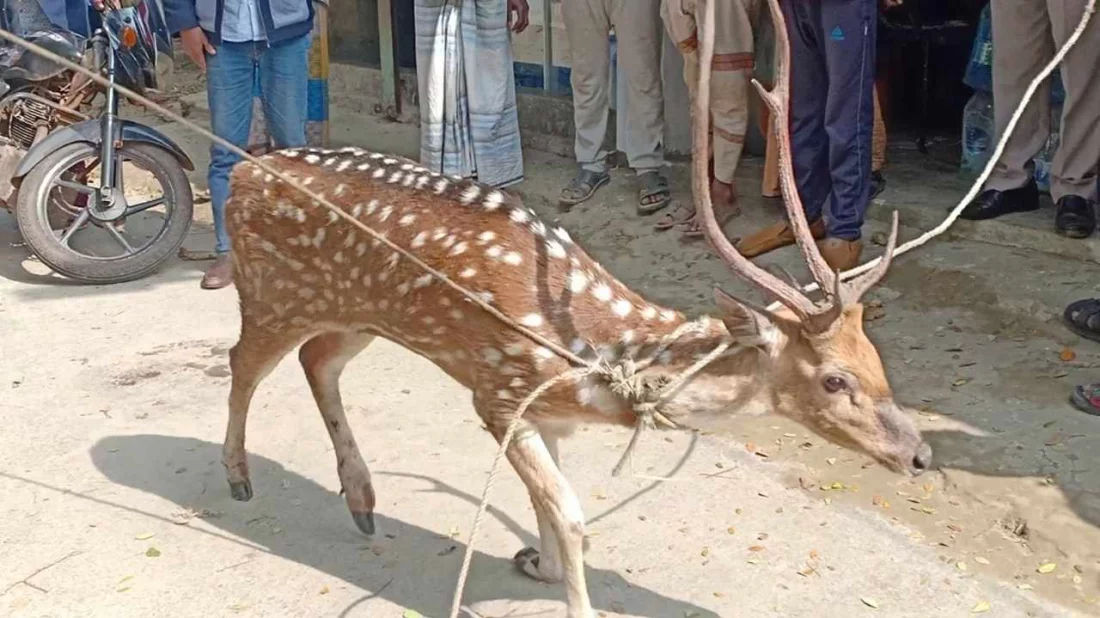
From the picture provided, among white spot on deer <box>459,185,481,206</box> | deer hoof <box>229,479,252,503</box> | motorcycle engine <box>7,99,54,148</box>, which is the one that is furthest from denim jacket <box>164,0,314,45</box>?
white spot on deer <box>459,185,481,206</box>

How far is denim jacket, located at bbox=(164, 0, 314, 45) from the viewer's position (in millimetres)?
5469

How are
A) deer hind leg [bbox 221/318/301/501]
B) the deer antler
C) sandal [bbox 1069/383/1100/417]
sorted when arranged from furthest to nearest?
sandal [bbox 1069/383/1100/417]
deer hind leg [bbox 221/318/301/501]
the deer antler

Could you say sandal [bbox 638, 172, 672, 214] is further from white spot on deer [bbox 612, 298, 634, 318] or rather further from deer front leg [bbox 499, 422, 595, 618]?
deer front leg [bbox 499, 422, 595, 618]

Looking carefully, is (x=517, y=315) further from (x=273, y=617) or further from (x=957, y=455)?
(x=957, y=455)

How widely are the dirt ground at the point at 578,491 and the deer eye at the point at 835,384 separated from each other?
78 centimetres

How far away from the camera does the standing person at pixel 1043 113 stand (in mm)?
5174

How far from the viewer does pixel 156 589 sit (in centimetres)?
351

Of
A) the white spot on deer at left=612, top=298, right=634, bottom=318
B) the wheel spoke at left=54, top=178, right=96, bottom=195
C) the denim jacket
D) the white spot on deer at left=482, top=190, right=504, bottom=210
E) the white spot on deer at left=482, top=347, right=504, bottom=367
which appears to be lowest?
the wheel spoke at left=54, top=178, right=96, bottom=195

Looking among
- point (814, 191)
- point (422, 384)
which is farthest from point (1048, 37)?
point (422, 384)

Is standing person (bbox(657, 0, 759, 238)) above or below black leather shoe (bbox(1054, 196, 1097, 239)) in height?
above

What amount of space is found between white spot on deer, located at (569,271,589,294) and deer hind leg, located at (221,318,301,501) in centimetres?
102

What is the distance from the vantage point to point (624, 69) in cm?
654

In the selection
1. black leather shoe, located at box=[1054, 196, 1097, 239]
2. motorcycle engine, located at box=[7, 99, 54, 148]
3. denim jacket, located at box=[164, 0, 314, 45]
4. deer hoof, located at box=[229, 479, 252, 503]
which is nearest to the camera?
deer hoof, located at box=[229, 479, 252, 503]

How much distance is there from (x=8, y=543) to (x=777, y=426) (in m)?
2.64
